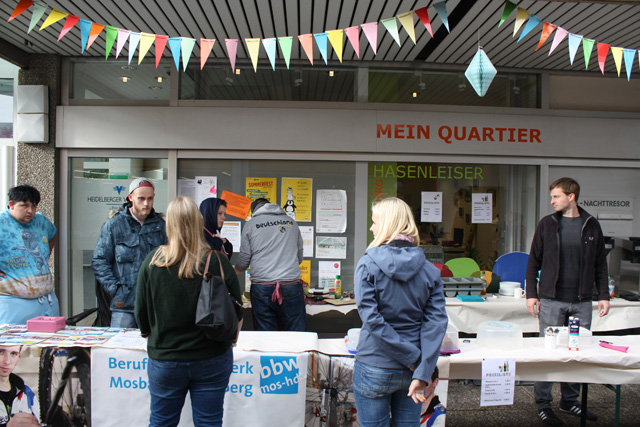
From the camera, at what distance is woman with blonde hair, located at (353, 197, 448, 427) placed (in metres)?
2.01

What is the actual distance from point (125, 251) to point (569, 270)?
3.41 metres

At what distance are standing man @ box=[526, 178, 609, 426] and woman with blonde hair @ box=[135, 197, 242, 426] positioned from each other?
265cm

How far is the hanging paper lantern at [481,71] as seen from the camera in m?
3.49

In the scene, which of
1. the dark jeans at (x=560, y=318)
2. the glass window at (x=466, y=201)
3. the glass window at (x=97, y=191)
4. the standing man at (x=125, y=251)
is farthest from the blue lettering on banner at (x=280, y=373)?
the glass window at (x=97, y=191)

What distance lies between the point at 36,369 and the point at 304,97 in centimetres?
390

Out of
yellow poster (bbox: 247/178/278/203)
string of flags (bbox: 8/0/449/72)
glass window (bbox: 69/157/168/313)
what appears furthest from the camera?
yellow poster (bbox: 247/178/278/203)

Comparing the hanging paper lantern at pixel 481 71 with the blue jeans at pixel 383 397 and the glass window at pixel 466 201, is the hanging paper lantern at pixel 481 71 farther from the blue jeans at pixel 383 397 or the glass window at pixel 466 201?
the blue jeans at pixel 383 397

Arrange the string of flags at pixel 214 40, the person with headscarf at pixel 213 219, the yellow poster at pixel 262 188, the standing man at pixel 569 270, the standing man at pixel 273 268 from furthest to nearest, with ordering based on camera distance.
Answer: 1. the yellow poster at pixel 262 188
2. the standing man at pixel 273 268
3. the person with headscarf at pixel 213 219
4. the standing man at pixel 569 270
5. the string of flags at pixel 214 40

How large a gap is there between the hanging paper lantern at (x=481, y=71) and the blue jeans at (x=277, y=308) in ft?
7.72

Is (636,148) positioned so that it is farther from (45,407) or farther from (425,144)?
(45,407)

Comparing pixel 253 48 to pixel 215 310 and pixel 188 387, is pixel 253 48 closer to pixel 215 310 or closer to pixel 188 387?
pixel 215 310

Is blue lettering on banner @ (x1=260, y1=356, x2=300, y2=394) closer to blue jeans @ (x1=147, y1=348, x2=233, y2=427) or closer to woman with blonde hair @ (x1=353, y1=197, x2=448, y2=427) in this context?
blue jeans @ (x1=147, y1=348, x2=233, y2=427)

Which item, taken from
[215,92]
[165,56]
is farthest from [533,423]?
[165,56]

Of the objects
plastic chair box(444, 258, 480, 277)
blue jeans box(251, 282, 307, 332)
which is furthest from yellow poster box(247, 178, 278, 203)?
plastic chair box(444, 258, 480, 277)
